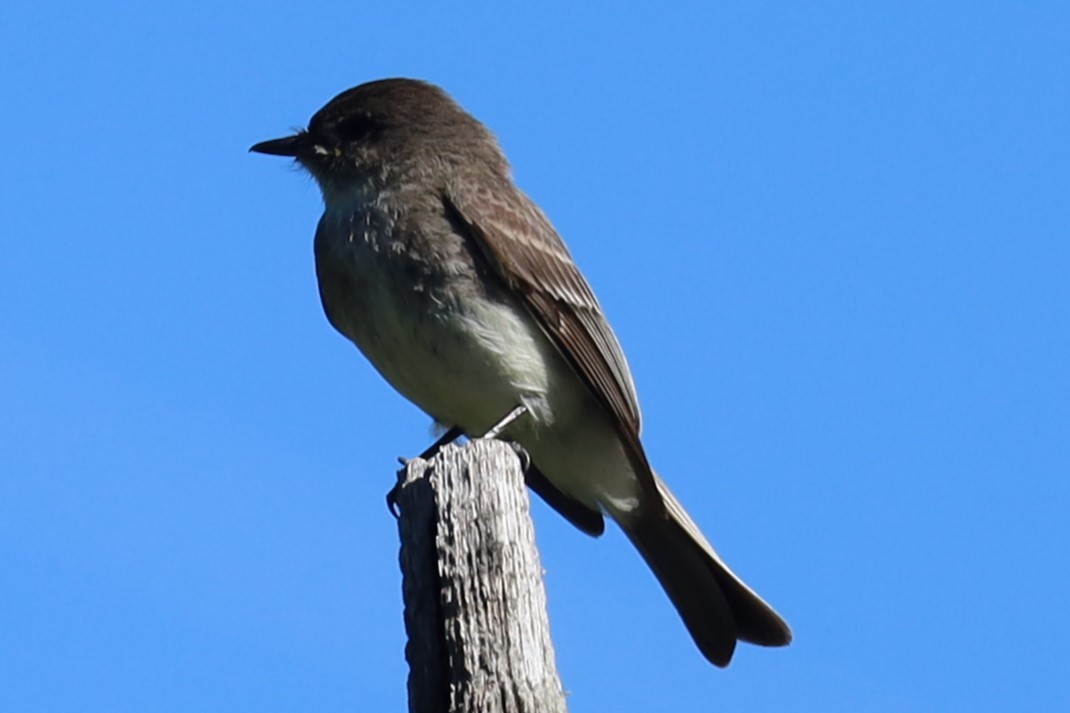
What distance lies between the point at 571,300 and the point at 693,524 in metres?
1.19

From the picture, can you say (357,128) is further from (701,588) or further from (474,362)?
(701,588)

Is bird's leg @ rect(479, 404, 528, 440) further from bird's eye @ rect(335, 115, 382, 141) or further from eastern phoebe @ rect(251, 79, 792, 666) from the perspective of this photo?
bird's eye @ rect(335, 115, 382, 141)

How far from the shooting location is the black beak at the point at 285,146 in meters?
8.62

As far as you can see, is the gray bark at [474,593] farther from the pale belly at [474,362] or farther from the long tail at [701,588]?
the long tail at [701,588]

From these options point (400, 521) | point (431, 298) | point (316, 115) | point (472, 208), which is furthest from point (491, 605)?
point (316, 115)

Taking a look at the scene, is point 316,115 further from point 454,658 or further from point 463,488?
point 454,658

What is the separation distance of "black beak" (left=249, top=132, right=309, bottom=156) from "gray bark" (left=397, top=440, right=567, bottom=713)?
393 cm

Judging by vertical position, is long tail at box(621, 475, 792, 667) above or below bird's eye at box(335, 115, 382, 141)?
below

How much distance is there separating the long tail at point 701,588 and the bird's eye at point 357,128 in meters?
2.21

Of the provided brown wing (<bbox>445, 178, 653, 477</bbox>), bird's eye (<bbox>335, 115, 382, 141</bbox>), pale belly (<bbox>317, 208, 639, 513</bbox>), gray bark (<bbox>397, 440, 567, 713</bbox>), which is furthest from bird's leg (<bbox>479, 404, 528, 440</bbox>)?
gray bark (<bbox>397, 440, 567, 713</bbox>)

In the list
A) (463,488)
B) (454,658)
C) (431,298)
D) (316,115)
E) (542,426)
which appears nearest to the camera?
(454,658)

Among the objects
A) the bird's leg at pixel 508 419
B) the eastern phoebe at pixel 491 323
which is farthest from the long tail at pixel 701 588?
the bird's leg at pixel 508 419

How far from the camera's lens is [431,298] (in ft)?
23.8

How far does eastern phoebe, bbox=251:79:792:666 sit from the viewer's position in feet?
24.1
